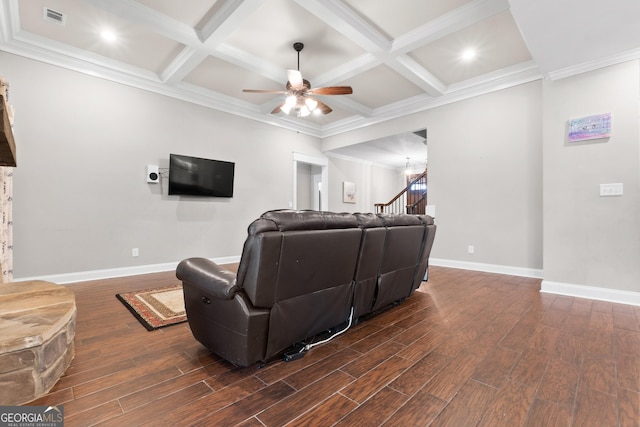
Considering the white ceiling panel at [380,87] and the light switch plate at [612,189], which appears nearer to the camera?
the light switch plate at [612,189]

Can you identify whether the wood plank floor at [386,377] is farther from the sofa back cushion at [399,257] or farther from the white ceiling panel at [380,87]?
the white ceiling panel at [380,87]

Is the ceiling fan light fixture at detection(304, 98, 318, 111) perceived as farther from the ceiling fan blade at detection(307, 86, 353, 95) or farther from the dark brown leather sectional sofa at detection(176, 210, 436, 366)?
the dark brown leather sectional sofa at detection(176, 210, 436, 366)

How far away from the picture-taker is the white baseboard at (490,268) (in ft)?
13.0

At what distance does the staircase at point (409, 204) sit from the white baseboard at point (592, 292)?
2.74m

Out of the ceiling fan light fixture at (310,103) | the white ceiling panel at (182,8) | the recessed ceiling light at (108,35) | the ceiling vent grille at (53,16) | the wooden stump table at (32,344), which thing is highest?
the white ceiling panel at (182,8)

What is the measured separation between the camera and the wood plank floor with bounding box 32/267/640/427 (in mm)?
1213

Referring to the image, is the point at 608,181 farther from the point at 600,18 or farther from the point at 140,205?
the point at 140,205

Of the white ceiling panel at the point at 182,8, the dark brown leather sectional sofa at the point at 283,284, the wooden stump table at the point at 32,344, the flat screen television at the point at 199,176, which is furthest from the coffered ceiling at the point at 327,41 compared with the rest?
the wooden stump table at the point at 32,344

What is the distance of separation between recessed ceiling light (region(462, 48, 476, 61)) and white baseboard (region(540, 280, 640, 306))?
9.85 feet

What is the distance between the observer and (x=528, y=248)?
13.1 feet

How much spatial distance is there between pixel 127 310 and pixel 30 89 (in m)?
3.12

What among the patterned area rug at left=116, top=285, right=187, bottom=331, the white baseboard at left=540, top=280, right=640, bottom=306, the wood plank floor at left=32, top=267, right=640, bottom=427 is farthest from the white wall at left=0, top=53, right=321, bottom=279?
the white baseboard at left=540, top=280, right=640, bottom=306

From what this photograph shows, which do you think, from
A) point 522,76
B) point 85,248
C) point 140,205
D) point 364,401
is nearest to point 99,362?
point 364,401

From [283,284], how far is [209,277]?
1.37 feet
